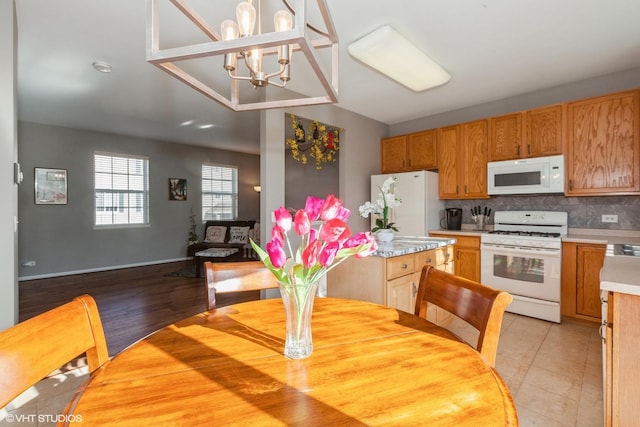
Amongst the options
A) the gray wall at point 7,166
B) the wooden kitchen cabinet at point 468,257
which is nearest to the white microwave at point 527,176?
the wooden kitchen cabinet at point 468,257

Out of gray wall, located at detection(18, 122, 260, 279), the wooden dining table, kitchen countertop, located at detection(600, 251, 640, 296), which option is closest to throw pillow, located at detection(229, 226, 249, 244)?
gray wall, located at detection(18, 122, 260, 279)

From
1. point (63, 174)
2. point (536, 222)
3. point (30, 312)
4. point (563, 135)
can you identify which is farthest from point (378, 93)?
point (63, 174)

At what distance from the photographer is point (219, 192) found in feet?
24.7

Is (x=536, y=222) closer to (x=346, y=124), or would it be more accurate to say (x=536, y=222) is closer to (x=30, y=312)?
(x=346, y=124)

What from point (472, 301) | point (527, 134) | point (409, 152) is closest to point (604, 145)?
point (527, 134)

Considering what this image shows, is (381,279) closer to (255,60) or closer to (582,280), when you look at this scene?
(255,60)

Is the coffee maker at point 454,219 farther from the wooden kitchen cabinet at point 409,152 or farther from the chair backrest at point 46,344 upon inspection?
the chair backrest at point 46,344

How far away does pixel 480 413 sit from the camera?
0.57 metres

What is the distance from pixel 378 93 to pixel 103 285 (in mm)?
4847

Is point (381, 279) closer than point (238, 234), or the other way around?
point (381, 279)

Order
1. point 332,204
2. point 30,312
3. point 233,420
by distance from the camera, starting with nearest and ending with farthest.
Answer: point 233,420 → point 332,204 → point 30,312

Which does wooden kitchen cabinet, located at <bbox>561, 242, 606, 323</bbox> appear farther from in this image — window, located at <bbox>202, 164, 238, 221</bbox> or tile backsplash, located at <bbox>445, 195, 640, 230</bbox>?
window, located at <bbox>202, 164, 238, 221</bbox>

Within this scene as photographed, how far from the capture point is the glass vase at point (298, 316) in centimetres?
78

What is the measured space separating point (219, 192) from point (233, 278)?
6.61 m
